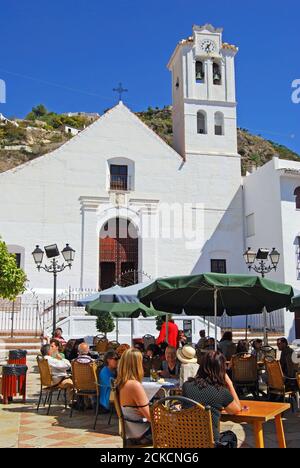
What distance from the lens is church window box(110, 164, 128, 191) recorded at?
88.7 feet

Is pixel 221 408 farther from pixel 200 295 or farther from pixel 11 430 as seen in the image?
pixel 200 295

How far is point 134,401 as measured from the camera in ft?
16.5

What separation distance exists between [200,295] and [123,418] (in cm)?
630

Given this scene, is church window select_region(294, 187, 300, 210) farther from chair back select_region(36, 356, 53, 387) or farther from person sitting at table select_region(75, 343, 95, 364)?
chair back select_region(36, 356, 53, 387)

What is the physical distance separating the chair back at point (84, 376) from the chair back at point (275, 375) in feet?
9.19

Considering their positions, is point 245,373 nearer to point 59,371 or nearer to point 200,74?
point 59,371

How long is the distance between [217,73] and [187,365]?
25324 mm

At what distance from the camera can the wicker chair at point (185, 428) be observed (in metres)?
3.88

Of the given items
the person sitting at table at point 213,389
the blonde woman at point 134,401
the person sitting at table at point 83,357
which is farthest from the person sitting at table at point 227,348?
the person sitting at table at point 213,389

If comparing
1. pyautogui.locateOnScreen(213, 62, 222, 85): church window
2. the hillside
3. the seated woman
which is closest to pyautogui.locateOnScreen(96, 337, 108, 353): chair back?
the seated woman

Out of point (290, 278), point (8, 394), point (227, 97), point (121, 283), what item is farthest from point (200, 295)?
point (227, 97)

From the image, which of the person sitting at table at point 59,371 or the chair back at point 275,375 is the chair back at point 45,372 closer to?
the person sitting at table at point 59,371

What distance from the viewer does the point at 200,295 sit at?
442 inches

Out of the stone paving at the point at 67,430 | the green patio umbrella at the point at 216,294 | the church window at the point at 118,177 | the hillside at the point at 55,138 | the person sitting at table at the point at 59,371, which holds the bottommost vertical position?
the stone paving at the point at 67,430
